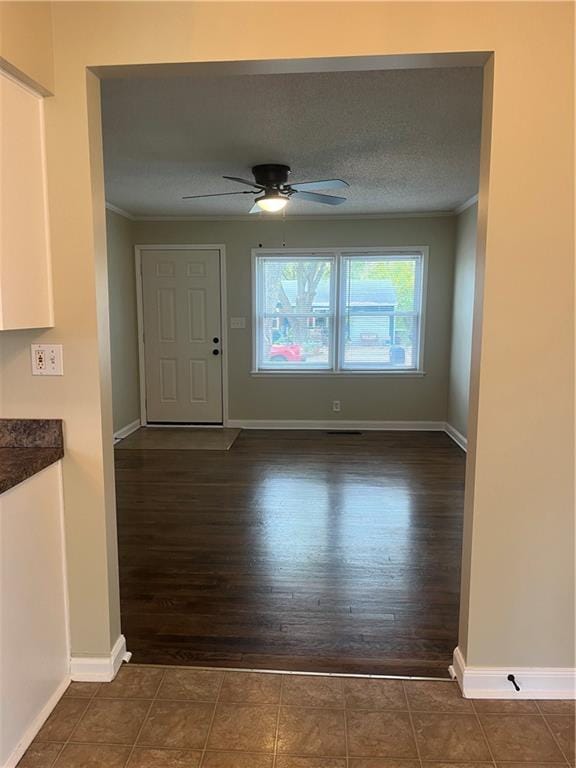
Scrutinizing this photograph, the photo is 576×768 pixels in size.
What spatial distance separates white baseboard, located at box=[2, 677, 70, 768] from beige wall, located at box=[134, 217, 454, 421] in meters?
4.32

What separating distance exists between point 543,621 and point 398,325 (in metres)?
4.35

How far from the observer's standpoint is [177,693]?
1.88 meters

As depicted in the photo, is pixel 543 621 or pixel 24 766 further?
pixel 543 621

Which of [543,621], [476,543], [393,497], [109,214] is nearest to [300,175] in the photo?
[109,214]

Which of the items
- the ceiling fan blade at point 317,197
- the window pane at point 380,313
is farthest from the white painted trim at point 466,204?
the ceiling fan blade at point 317,197

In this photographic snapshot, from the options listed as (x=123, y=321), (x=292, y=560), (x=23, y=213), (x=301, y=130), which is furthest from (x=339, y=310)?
(x=23, y=213)

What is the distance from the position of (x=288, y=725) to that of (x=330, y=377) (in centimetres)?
449

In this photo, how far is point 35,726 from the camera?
5.59ft

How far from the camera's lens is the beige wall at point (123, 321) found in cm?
534

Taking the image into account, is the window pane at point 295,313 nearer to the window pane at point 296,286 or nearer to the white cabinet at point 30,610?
the window pane at point 296,286

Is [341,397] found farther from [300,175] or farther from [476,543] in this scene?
[476,543]

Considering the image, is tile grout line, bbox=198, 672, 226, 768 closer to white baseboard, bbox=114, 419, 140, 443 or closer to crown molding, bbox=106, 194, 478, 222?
white baseboard, bbox=114, 419, 140, 443

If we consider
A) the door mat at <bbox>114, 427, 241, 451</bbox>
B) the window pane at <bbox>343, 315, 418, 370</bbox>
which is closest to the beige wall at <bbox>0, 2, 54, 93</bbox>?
the door mat at <bbox>114, 427, 241, 451</bbox>

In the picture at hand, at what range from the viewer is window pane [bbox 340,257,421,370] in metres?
5.83
